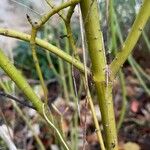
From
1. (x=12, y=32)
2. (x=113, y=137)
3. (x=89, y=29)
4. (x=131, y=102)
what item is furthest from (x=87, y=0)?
(x=131, y=102)

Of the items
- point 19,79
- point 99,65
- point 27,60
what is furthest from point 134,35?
point 27,60

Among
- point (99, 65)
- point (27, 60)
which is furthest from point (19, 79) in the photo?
point (27, 60)

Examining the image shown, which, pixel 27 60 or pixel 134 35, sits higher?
pixel 134 35

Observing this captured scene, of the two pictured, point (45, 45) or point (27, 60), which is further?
point (27, 60)

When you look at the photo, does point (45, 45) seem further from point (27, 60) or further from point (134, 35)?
point (27, 60)

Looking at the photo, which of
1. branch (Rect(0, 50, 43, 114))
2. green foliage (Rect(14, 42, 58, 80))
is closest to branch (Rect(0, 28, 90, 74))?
branch (Rect(0, 50, 43, 114))

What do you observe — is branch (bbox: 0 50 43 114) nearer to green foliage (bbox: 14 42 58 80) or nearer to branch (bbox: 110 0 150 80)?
branch (bbox: 110 0 150 80)
